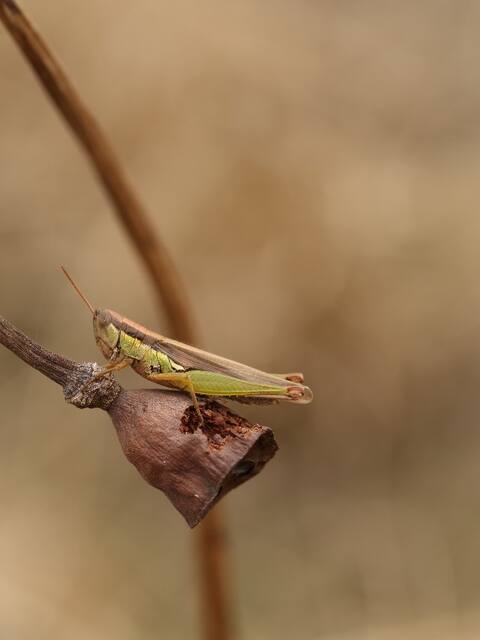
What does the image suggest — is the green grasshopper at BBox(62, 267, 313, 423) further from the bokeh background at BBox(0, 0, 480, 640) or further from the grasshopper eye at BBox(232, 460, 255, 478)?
the bokeh background at BBox(0, 0, 480, 640)

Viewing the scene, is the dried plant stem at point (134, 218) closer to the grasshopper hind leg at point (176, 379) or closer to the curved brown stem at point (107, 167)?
the curved brown stem at point (107, 167)

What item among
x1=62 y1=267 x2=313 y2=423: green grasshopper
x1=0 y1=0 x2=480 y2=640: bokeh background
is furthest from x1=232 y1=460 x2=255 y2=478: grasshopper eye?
x1=0 y1=0 x2=480 y2=640: bokeh background

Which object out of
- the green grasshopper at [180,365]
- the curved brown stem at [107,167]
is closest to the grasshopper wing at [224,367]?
the green grasshopper at [180,365]

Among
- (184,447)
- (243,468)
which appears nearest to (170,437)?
(184,447)

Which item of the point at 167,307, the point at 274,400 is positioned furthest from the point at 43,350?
the point at 167,307

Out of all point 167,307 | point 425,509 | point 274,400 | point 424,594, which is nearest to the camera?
point 274,400

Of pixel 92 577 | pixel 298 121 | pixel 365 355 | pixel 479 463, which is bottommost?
pixel 92 577

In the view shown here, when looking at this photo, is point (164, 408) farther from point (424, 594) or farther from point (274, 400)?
point (424, 594)

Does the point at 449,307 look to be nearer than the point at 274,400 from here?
No
